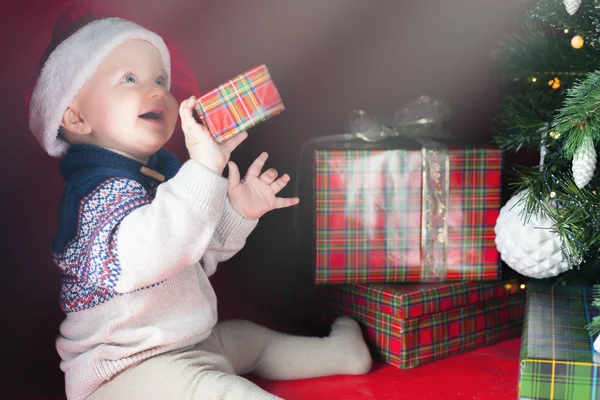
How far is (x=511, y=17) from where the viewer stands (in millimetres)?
1596

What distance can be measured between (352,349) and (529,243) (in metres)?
0.37

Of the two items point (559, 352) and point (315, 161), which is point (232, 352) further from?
point (559, 352)

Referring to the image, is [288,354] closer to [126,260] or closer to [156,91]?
[126,260]

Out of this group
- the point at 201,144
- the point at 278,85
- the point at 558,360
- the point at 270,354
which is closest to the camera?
the point at 558,360

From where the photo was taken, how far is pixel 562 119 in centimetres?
99

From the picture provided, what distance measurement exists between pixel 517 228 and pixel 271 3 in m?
0.72

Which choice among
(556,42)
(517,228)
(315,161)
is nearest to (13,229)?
(315,161)

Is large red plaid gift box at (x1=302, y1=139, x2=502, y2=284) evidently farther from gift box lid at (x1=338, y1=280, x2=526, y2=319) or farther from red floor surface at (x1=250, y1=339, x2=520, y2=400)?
red floor surface at (x1=250, y1=339, x2=520, y2=400)

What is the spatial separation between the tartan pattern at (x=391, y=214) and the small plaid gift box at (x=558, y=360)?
11.1 inches

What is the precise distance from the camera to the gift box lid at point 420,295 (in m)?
1.29

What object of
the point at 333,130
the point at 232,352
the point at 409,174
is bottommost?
the point at 232,352

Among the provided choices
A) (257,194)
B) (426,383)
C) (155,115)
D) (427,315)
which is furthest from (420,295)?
(155,115)

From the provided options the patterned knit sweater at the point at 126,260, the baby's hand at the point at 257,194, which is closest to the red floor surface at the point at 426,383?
the patterned knit sweater at the point at 126,260

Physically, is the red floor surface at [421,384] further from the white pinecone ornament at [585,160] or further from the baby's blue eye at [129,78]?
the baby's blue eye at [129,78]
